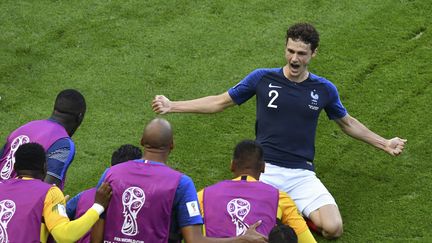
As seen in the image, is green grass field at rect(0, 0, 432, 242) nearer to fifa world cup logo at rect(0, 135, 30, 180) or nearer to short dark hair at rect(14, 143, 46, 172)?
fifa world cup logo at rect(0, 135, 30, 180)

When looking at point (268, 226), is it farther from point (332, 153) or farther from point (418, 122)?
point (418, 122)

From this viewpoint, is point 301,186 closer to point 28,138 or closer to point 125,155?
point 125,155

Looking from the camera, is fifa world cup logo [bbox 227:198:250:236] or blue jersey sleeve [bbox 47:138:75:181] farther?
blue jersey sleeve [bbox 47:138:75:181]

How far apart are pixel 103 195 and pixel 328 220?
9.33 ft

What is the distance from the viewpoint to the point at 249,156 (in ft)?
24.5

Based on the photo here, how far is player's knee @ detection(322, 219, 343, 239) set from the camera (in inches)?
350

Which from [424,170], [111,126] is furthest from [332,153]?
[111,126]

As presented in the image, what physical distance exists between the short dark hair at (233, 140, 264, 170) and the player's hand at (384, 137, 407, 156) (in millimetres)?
2270

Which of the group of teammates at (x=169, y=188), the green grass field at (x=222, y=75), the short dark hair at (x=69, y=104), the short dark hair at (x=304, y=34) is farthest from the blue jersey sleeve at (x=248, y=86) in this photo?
the short dark hair at (x=69, y=104)

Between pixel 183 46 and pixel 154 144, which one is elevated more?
pixel 183 46

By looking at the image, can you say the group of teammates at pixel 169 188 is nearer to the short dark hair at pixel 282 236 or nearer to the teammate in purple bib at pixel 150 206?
the teammate in purple bib at pixel 150 206

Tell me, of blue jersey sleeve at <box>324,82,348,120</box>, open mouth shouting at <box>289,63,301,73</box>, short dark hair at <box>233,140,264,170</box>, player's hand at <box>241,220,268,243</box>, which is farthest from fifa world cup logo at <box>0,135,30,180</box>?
blue jersey sleeve at <box>324,82,348,120</box>

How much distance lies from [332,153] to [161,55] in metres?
3.08

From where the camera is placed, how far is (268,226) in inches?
285
